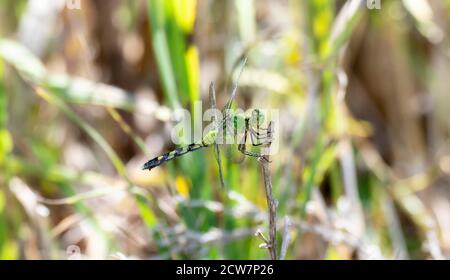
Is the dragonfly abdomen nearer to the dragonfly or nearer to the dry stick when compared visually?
the dragonfly

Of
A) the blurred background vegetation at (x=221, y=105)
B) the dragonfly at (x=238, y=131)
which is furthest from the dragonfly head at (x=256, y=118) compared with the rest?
the blurred background vegetation at (x=221, y=105)

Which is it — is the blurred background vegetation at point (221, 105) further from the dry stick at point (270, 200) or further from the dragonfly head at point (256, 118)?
the dragonfly head at point (256, 118)

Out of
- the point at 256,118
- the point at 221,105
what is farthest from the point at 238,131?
the point at 221,105

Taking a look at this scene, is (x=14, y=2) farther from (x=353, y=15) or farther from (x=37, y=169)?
(x=353, y=15)

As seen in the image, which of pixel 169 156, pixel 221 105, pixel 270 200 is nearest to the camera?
pixel 270 200

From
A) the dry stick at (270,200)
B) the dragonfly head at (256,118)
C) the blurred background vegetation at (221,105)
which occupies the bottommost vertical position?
the dry stick at (270,200)

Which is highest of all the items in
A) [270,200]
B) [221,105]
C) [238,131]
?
[221,105]

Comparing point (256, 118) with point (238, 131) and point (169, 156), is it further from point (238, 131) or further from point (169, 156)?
point (169, 156)

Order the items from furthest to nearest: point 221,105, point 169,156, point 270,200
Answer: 1. point 221,105
2. point 169,156
3. point 270,200
